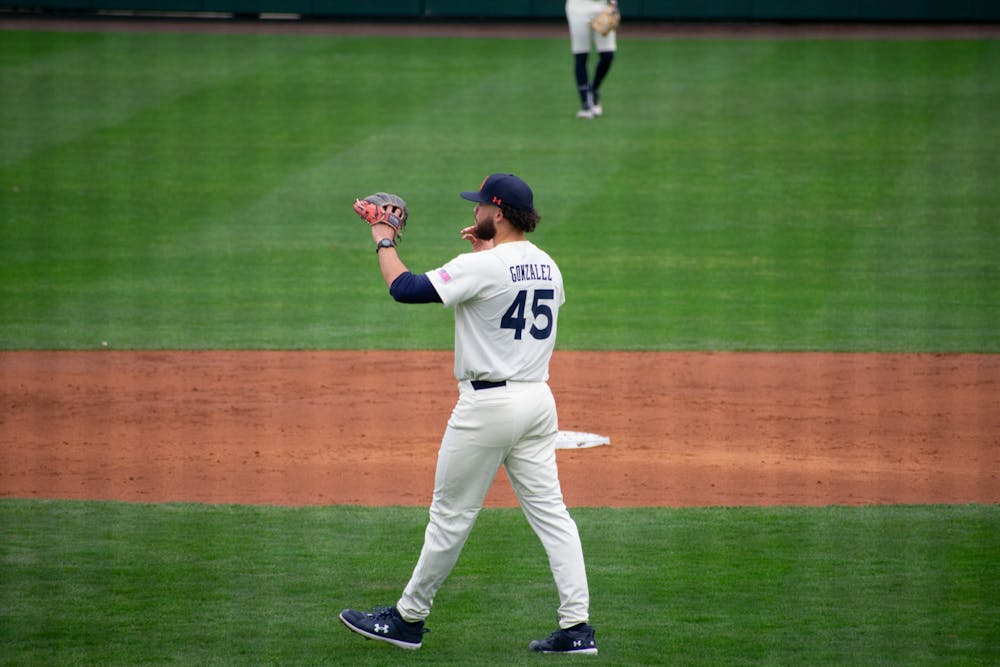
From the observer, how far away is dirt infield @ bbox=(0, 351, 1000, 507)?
7.04 metres

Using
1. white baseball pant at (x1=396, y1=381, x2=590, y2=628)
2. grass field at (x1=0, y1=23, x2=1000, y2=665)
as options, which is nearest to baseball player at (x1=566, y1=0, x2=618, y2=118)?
grass field at (x1=0, y1=23, x2=1000, y2=665)

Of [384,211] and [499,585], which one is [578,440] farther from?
[384,211]

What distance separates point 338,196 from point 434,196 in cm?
109

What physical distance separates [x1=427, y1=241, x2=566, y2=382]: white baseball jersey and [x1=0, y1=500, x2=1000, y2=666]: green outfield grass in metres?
1.07

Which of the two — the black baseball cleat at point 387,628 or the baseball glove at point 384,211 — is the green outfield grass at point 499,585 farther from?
the baseball glove at point 384,211

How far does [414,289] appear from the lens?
4.49 m

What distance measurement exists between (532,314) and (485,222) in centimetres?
39

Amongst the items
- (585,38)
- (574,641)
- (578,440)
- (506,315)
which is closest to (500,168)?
(585,38)

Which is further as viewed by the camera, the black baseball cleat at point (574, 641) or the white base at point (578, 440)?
the white base at point (578, 440)

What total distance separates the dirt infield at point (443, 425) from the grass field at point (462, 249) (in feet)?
1.34

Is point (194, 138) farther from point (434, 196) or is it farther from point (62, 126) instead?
point (434, 196)

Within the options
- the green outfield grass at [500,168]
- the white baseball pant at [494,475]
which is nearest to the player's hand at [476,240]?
the white baseball pant at [494,475]

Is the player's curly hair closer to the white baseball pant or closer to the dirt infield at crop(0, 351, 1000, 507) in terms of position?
the white baseball pant

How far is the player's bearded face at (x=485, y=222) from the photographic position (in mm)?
4753
